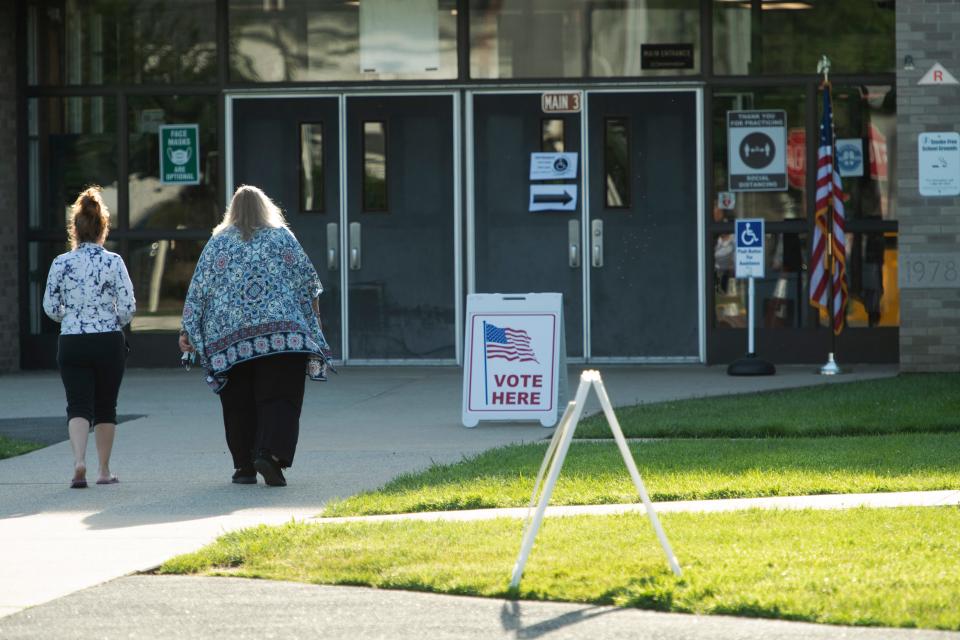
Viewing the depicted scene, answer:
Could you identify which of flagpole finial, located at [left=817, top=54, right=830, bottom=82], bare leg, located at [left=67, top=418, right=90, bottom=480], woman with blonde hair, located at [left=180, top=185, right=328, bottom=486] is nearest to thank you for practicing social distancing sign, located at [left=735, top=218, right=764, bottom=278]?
flagpole finial, located at [left=817, top=54, right=830, bottom=82]

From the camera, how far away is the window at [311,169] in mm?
17078

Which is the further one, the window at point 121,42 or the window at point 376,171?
the window at point 121,42

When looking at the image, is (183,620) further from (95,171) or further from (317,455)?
(95,171)

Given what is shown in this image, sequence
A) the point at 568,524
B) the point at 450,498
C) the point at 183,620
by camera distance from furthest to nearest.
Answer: the point at 450,498 → the point at 568,524 → the point at 183,620

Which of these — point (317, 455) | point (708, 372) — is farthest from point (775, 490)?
point (708, 372)

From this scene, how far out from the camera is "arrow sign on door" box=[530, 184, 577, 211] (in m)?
16.8

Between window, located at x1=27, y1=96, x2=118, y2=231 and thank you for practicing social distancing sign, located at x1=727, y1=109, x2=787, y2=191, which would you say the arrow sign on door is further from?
window, located at x1=27, y1=96, x2=118, y2=231

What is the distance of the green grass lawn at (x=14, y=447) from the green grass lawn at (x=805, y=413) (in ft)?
12.1

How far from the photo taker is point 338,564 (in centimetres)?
703

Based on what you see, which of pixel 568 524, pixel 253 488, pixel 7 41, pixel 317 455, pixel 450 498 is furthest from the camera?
pixel 7 41

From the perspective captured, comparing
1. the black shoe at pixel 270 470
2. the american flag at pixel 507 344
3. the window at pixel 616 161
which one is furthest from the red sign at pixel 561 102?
the black shoe at pixel 270 470

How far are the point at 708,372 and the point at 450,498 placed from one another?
7.79 metres

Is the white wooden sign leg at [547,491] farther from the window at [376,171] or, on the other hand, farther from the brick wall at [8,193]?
the brick wall at [8,193]

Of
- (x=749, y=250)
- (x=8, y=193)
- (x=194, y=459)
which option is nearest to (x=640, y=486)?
(x=194, y=459)
